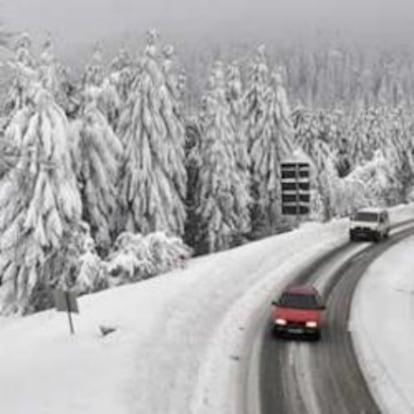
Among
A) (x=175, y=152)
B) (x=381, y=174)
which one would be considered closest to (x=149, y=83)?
(x=175, y=152)

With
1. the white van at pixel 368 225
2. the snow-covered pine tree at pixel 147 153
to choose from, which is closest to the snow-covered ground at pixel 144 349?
the white van at pixel 368 225

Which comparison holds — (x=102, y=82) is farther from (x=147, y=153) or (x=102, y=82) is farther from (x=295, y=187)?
(x=295, y=187)

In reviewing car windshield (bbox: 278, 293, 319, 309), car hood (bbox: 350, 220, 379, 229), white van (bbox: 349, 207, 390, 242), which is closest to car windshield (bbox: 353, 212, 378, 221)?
white van (bbox: 349, 207, 390, 242)

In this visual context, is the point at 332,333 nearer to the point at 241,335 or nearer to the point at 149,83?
the point at 241,335

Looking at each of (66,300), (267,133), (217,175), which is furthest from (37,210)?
(267,133)

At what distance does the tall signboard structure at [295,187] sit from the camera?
48125 mm

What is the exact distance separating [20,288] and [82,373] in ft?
57.6

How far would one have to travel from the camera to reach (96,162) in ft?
138

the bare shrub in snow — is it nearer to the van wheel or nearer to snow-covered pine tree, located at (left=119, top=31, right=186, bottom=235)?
the van wheel

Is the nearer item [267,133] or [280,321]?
[280,321]

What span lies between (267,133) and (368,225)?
18757 millimetres

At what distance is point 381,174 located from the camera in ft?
257

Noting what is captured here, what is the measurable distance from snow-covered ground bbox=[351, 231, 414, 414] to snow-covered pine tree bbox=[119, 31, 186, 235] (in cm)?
1541

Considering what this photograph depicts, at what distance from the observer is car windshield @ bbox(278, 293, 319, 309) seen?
25688mm
